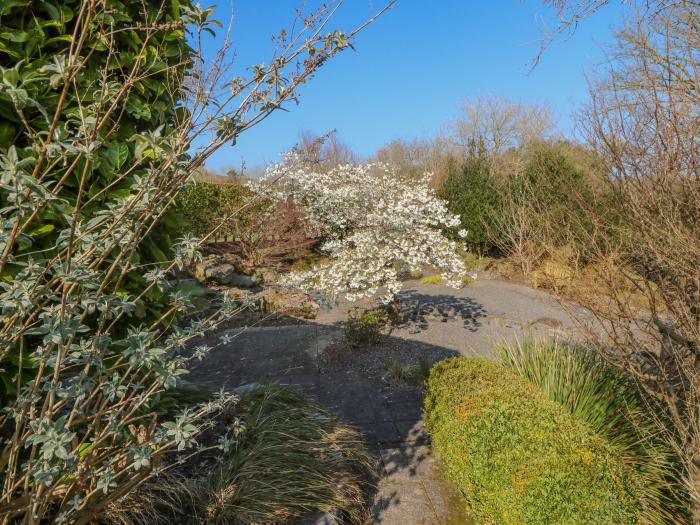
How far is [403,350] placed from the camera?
5.75m

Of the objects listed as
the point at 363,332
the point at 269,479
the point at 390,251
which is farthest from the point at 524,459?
the point at 390,251

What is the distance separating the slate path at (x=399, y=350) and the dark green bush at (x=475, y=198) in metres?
3.19

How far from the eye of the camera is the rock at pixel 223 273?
30.2 ft

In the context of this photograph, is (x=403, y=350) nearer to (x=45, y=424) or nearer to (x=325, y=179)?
(x=45, y=424)

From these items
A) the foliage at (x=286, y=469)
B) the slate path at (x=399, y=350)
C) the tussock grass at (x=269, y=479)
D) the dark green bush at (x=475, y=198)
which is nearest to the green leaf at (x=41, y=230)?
the slate path at (x=399, y=350)

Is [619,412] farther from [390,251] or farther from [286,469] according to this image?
[390,251]

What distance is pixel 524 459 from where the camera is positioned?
2.26 meters

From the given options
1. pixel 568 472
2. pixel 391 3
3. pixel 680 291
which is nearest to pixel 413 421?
pixel 568 472

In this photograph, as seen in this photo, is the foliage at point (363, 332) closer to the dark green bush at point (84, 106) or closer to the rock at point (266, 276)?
the dark green bush at point (84, 106)

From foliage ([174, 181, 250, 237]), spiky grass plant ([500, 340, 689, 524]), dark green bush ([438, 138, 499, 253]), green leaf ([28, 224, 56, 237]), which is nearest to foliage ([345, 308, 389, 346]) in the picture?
spiky grass plant ([500, 340, 689, 524])

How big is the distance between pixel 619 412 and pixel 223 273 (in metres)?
7.95

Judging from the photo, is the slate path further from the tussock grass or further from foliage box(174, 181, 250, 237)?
foliage box(174, 181, 250, 237)

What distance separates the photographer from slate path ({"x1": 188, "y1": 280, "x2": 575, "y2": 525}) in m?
3.04

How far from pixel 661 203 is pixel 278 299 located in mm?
6462
